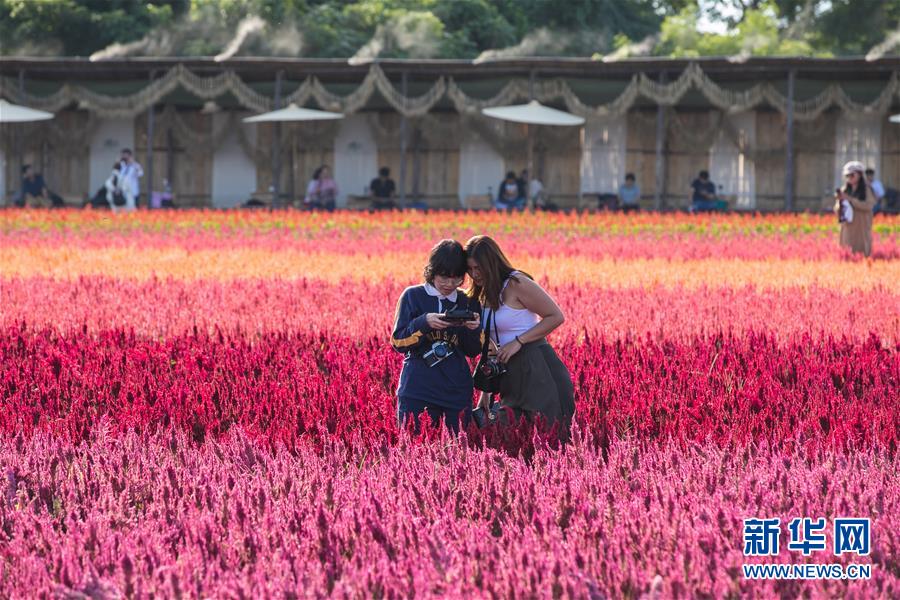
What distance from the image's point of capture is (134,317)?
990 cm

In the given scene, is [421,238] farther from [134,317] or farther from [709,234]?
[134,317]

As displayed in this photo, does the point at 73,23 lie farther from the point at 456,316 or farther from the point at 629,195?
the point at 456,316

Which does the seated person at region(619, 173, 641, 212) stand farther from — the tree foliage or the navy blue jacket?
the navy blue jacket

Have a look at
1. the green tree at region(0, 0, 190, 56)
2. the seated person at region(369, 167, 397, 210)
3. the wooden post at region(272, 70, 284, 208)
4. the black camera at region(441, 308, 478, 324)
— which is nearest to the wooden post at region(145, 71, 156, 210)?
the wooden post at region(272, 70, 284, 208)

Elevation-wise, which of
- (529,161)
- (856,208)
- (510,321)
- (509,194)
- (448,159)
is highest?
(448,159)

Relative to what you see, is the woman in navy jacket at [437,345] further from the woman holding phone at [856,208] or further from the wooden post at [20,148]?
the wooden post at [20,148]

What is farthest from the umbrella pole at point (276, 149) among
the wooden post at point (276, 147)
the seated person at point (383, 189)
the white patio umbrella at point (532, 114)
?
the white patio umbrella at point (532, 114)

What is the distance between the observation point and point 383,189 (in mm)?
27688

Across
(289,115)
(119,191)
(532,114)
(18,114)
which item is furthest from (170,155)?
(532,114)

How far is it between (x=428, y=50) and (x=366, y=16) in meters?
4.23

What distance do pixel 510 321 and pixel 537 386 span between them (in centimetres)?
29

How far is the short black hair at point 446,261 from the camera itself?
5.58 m

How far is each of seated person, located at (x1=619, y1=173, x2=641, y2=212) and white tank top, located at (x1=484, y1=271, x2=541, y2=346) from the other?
72.3 feet

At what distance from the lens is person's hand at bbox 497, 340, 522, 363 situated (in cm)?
586
